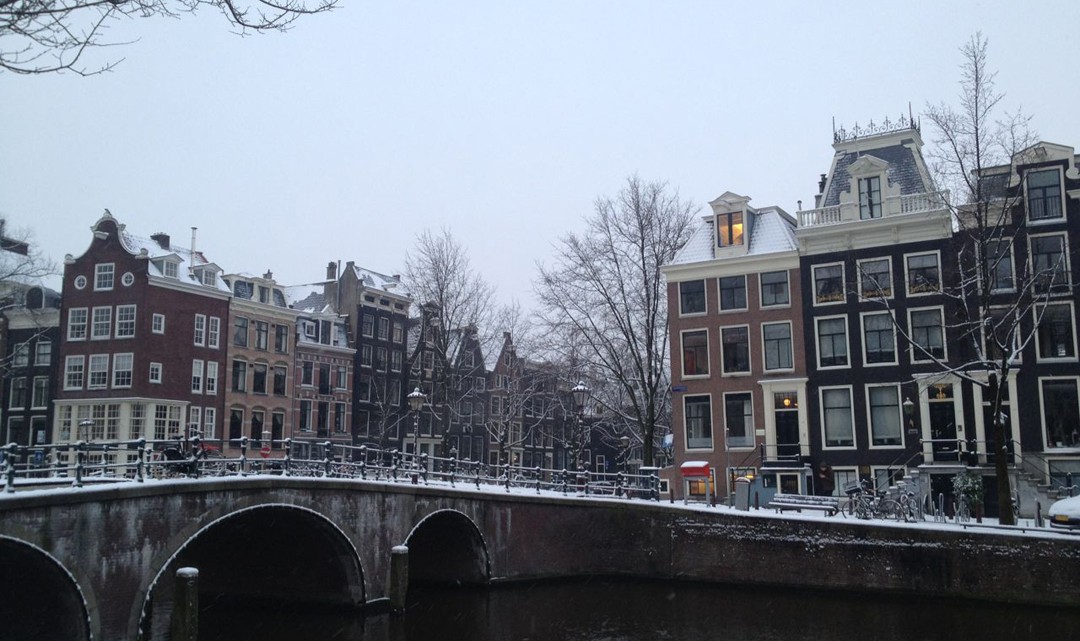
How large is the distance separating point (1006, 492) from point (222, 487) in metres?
21.4

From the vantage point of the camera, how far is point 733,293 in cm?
4028

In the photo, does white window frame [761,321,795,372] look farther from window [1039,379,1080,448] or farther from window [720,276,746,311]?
window [1039,379,1080,448]

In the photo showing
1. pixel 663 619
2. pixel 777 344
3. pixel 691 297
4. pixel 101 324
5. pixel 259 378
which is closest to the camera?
pixel 663 619

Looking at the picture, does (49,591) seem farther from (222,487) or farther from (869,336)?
(869,336)

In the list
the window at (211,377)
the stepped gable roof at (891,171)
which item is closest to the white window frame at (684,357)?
the stepped gable roof at (891,171)

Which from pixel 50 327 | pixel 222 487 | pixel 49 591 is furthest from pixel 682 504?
pixel 50 327

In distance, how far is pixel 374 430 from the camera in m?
61.3

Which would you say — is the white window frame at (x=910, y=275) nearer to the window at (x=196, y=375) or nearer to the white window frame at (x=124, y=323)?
the window at (x=196, y=375)

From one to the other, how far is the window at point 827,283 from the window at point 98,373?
35.8 meters

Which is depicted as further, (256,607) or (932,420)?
(932,420)

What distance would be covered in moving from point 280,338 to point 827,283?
1308 inches

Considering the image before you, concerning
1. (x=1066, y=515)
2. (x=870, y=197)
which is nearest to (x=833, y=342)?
(x=870, y=197)

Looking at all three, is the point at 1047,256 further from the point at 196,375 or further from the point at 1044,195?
the point at 196,375

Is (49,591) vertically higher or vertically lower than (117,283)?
lower
